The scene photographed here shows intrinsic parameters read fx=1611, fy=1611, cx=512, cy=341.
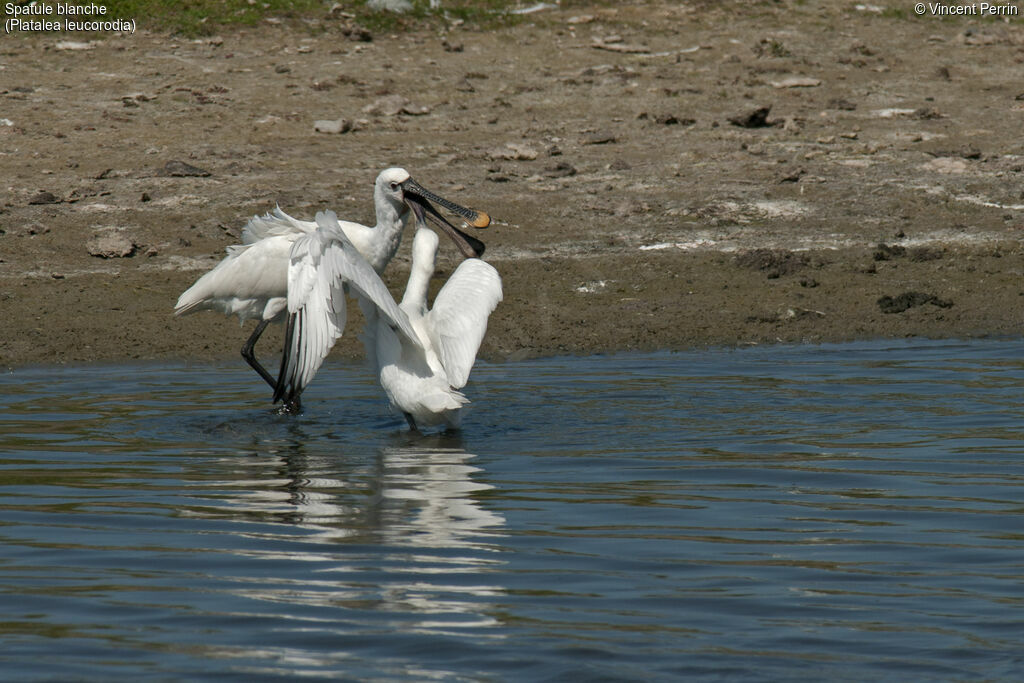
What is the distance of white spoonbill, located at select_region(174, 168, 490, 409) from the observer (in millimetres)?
8539

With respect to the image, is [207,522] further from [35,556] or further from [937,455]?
[937,455]

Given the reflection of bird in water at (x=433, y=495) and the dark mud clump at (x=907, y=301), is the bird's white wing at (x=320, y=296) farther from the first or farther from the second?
the dark mud clump at (x=907, y=301)


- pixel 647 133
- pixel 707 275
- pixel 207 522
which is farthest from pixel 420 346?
pixel 647 133

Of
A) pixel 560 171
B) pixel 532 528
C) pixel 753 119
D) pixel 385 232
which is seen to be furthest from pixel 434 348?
pixel 753 119

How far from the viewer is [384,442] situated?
25.0 feet

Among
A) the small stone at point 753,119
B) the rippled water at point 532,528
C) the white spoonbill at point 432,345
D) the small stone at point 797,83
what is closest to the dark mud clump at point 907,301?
the rippled water at point 532,528

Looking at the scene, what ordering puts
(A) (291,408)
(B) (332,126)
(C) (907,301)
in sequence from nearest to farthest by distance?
(A) (291,408) → (C) (907,301) → (B) (332,126)

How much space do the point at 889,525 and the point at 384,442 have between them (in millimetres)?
2714

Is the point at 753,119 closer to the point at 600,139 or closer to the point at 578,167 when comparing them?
the point at 600,139

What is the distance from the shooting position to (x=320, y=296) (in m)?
6.96

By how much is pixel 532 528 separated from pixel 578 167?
686 cm

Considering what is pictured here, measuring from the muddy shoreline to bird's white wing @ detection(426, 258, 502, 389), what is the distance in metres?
2.16

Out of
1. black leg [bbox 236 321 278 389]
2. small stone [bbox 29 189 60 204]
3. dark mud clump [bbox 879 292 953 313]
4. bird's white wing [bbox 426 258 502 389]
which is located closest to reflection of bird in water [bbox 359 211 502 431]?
bird's white wing [bbox 426 258 502 389]

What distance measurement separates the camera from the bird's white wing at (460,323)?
293 inches
